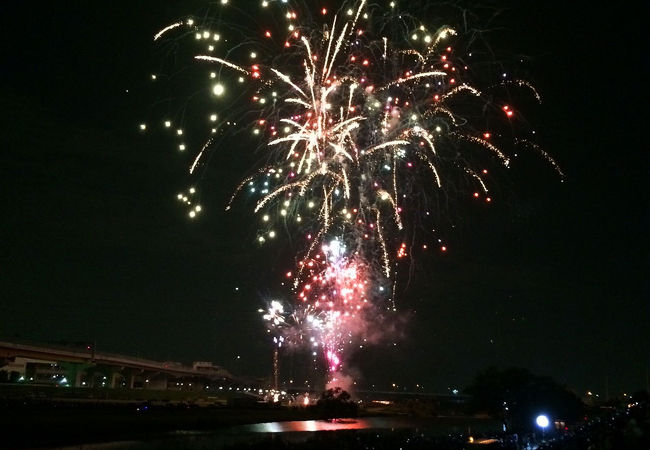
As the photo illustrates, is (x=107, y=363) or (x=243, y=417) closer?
(x=243, y=417)

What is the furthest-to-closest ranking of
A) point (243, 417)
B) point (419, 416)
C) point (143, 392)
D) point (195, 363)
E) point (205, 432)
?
point (195, 363) < point (419, 416) < point (143, 392) < point (243, 417) < point (205, 432)

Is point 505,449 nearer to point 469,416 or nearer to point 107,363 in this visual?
point 469,416

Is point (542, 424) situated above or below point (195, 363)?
below

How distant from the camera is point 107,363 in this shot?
79.8 meters

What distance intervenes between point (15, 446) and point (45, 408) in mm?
11372

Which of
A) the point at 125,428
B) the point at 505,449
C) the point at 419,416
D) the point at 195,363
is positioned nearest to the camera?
the point at 505,449

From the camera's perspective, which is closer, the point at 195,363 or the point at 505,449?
the point at 505,449

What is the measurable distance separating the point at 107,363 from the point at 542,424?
6201 cm

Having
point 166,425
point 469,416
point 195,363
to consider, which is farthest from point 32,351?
point 195,363

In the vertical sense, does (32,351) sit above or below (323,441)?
above

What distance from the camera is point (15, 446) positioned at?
76.1 ft

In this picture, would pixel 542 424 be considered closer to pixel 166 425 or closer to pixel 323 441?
pixel 323 441

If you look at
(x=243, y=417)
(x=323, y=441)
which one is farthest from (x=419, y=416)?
(x=323, y=441)

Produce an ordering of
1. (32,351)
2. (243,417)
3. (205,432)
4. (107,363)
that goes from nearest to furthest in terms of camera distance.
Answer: (205,432) → (243,417) → (32,351) → (107,363)
